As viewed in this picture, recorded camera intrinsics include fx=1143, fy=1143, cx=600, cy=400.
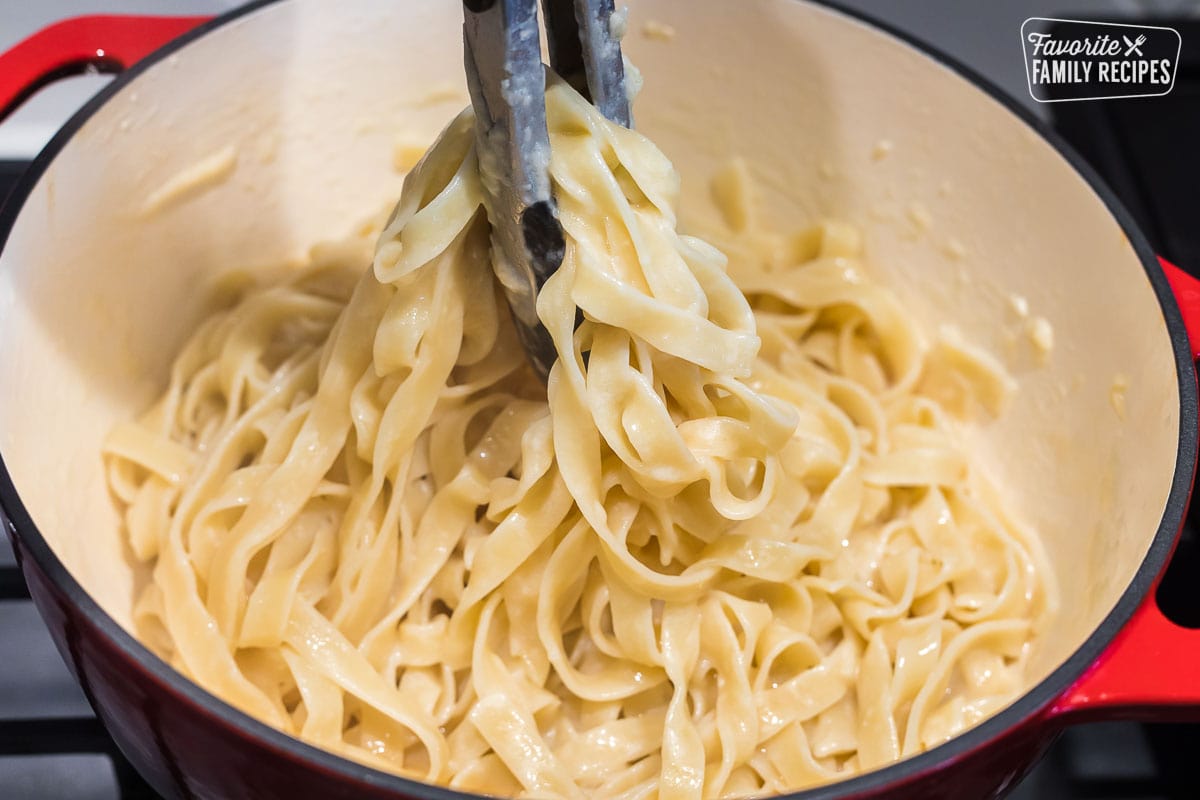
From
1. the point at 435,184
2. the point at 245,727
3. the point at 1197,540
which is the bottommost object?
the point at 1197,540

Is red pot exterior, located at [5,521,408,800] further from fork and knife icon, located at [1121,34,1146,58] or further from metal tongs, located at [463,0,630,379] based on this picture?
fork and knife icon, located at [1121,34,1146,58]

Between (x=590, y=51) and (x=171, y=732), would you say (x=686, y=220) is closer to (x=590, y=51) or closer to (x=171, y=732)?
(x=590, y=51)

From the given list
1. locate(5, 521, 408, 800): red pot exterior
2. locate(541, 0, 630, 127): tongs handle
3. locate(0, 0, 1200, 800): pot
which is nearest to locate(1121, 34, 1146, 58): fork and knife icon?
locate(0, 0, 1200, 800): pot

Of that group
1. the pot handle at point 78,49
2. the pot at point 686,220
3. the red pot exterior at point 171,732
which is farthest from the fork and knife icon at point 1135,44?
the red pot exterior at point 171,732

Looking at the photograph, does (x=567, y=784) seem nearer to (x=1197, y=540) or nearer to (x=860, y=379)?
(x=860, y=379)

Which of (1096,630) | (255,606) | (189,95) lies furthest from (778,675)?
(189,95)

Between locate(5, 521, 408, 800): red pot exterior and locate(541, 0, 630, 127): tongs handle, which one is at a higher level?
locate(541, 0, 630, 127): tongs handle

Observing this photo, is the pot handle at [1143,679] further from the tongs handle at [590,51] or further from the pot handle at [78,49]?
the pot handle at [78,49]
